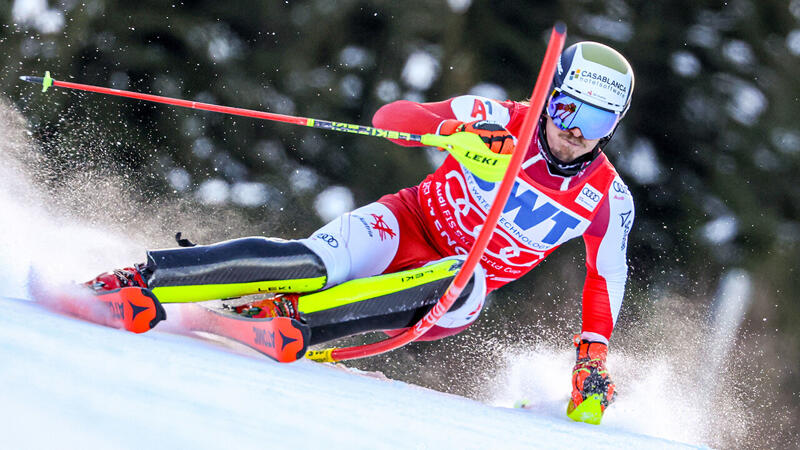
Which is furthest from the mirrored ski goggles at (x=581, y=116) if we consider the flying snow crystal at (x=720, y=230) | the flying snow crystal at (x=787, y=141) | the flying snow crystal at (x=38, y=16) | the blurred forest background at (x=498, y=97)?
the flying snow crystal at (x=38, y=16)

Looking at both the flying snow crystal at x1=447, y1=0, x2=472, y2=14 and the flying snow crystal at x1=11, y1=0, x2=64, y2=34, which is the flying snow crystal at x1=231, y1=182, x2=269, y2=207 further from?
the flying snow crystal at x1=447, y1=0, x2=472, y2=14

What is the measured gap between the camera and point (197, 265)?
1813mm

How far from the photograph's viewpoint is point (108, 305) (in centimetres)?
172

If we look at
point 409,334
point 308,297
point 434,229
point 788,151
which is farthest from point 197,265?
point 788,151

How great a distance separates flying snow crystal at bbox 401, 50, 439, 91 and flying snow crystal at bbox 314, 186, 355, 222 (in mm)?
700

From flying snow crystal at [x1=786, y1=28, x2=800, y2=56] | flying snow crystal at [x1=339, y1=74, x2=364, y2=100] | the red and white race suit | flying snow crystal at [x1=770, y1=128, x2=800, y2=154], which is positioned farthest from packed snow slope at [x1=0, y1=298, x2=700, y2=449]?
flying snow crystal at [x1=786, y1=28, x2=800, y2=56]

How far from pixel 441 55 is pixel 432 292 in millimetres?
2344

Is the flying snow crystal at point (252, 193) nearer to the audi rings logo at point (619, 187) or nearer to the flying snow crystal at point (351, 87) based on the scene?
the flying snow crystal at point (351, 87)

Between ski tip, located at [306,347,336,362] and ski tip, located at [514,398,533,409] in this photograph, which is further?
ski tip, located at [514,398,533,409]

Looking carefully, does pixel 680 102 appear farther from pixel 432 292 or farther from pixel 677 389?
pixel 432 292

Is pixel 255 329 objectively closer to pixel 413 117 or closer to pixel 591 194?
pixel 413 117

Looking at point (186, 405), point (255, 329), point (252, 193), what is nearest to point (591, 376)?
point (255, 329)

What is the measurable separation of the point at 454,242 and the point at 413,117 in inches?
17.8

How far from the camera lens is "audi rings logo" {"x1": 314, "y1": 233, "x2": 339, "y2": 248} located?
81.3 inches
